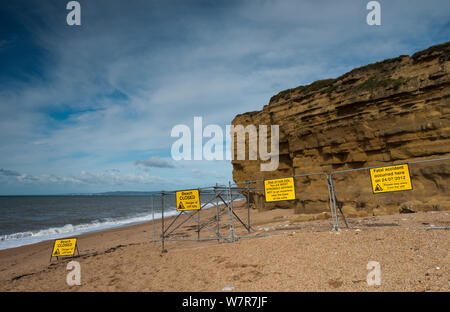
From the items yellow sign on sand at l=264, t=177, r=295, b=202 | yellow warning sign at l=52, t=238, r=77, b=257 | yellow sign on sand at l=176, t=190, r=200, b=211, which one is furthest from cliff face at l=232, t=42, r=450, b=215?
yellow warning sign at l=52, t=238, r=77, b=257

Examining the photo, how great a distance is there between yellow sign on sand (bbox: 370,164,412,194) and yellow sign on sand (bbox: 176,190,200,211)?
5894mm

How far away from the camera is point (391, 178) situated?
7367 millimetres

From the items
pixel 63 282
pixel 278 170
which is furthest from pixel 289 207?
pixel 63 282

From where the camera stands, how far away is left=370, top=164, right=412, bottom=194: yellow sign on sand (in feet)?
23.5

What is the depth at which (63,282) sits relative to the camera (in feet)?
25.4

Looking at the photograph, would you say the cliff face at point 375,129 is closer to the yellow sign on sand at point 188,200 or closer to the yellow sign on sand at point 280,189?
the yellow sign on sand at point 280,189

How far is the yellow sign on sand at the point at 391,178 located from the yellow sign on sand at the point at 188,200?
5894 mm

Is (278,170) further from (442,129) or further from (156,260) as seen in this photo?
(156,260)

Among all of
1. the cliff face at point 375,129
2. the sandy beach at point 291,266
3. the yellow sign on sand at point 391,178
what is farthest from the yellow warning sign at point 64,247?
the cliff face at point 375,129

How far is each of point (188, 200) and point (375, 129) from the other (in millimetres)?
10494

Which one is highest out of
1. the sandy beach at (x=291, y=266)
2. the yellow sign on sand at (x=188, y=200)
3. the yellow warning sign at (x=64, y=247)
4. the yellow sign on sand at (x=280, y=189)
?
the yellow sign on sand at (x=280, y=189)

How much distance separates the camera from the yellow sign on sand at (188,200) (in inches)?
377

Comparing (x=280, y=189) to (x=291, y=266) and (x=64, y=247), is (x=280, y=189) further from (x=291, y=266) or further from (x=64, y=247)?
(x=64, y=247)
